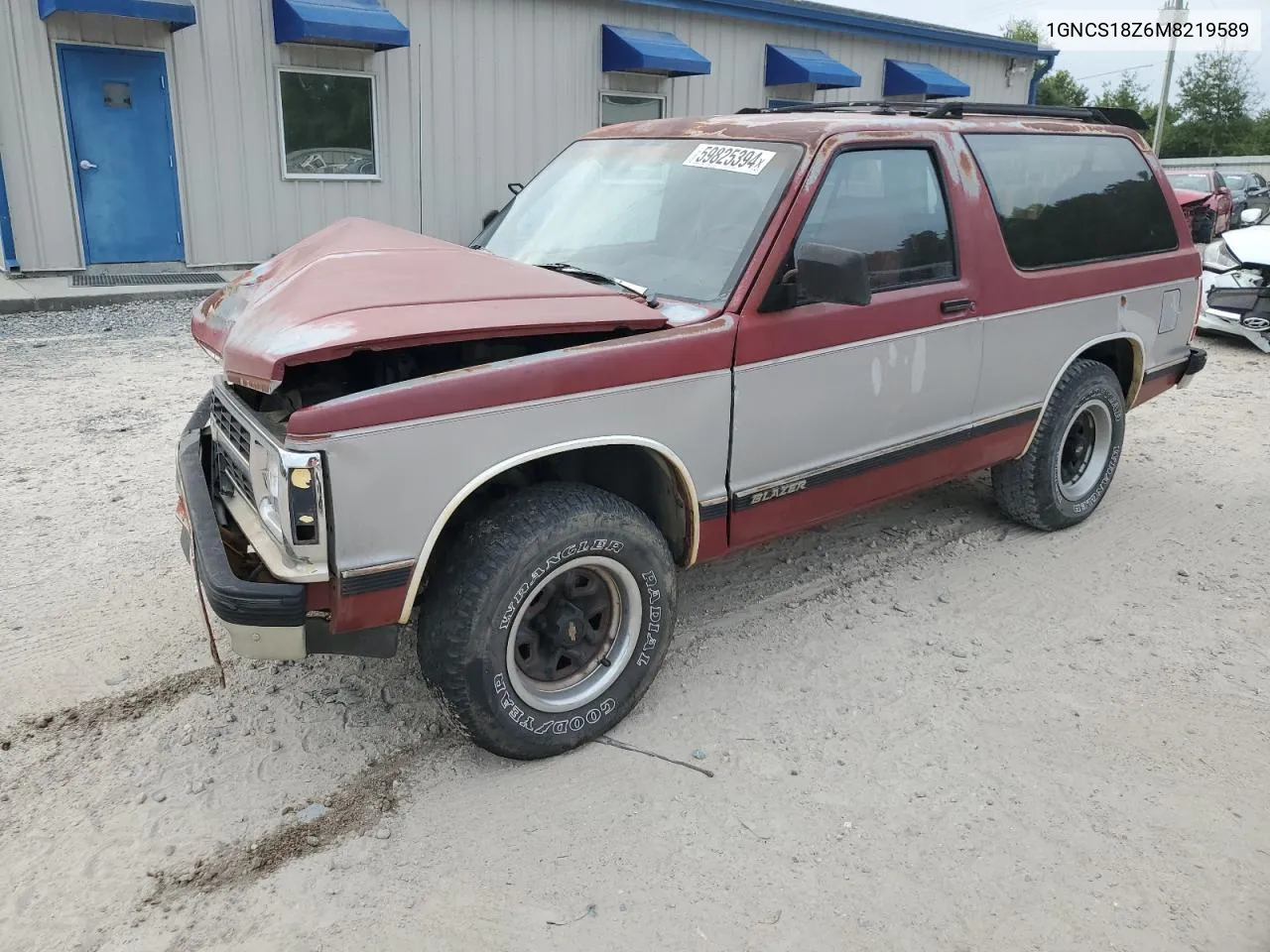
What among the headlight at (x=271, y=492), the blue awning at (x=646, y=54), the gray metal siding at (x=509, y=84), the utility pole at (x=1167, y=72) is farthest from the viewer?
the utility pole at (x=1167, y=72)

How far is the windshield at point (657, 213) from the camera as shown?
350cm

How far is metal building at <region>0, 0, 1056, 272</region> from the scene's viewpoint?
10445 millimetres

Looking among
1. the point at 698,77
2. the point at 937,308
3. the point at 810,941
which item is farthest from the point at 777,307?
the point at 698,77

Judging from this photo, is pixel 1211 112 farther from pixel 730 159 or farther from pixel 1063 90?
pixel 730 159

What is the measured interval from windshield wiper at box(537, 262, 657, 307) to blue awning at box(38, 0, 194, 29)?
8.30 m

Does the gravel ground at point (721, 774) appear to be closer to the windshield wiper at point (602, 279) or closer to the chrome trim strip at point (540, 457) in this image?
the chrome trim strip at point (540, 457)

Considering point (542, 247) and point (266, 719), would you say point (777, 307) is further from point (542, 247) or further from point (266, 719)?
point (266, 719)

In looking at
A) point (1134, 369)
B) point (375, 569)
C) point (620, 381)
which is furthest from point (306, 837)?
point (1134, 369)

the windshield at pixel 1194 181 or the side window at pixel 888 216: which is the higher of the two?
the side window at pixel 888 216

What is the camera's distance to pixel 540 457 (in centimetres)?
301

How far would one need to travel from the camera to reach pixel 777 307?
11.0ft

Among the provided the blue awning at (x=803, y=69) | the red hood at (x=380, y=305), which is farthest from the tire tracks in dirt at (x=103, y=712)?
the blue awning at (x=803, y=69)

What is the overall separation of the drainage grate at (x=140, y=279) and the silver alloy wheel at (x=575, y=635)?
9.28m

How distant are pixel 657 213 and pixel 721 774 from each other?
2.07 meters
